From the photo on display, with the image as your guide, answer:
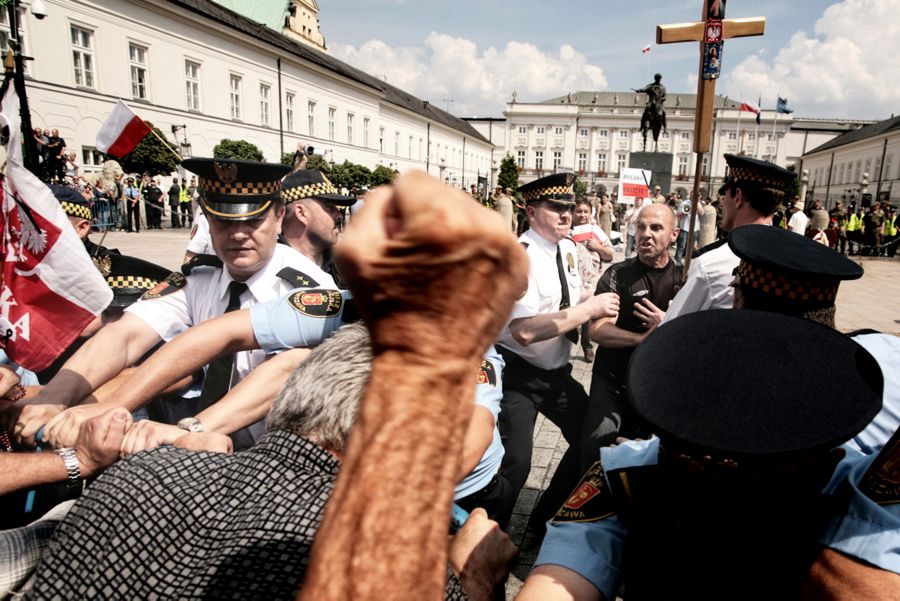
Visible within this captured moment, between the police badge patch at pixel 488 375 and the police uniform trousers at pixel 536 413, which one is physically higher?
the police badge patch at pixel 488 375

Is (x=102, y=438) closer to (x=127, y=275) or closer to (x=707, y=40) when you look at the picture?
(x=127, y=275)

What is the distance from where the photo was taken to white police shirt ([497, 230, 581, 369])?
3.20 m

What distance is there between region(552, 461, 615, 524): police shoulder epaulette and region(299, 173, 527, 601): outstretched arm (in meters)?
0.84

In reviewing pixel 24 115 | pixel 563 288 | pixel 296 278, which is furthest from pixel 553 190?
pixel 24 115

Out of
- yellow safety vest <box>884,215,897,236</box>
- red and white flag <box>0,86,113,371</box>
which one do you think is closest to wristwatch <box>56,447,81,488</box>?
red and white flag <box>0,86,113,371</box>

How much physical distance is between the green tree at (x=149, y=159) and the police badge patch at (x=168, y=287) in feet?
75.8

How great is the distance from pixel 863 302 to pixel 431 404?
13.4m

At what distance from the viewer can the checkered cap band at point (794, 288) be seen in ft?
5.43

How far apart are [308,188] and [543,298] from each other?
2.14 m

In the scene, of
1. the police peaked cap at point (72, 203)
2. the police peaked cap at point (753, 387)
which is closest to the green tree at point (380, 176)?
the police peaked cap at point (72, 203)

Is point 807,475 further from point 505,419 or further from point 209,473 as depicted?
point 505,419

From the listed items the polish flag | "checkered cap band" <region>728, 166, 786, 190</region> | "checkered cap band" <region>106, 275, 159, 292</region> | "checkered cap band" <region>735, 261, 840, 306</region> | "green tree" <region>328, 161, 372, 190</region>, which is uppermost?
"green tree" <region>328, 161, 372, 190</region>

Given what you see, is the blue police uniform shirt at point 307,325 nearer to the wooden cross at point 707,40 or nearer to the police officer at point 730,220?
the police officer at point 730,220

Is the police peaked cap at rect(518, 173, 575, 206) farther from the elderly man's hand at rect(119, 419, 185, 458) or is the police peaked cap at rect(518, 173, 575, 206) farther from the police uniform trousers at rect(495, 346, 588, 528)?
Result: the elderly man's hand at rect(119, 419, 185, 458)
